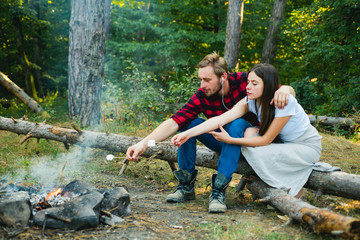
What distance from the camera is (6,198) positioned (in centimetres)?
245

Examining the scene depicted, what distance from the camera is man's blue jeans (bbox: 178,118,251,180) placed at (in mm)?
2990

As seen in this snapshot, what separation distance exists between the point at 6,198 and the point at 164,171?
8.20 feet

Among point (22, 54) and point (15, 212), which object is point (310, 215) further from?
point (22, 54)

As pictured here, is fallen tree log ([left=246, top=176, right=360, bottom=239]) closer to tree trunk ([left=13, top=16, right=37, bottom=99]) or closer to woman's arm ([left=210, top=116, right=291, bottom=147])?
woman's arm ([left=210, top=116, right=291, bottom=147])

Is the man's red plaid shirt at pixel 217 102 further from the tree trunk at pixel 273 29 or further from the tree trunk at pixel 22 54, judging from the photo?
the tree trunk at pixel 22 54

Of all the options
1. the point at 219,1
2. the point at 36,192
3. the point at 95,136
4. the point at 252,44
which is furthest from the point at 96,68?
the point at 252,44

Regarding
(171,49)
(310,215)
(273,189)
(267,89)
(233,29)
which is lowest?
(273,189)

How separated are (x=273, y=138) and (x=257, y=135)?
18cm

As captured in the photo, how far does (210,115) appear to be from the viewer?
352 cm

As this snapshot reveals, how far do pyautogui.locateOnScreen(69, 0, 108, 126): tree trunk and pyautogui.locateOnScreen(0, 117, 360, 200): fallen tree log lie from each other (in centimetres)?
145

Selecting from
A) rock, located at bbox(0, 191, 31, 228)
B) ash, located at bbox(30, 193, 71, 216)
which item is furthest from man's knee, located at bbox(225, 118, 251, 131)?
rock, located at bbox(0, 191, 31, 228)

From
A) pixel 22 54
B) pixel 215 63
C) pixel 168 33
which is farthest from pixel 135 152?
pixel 22 54

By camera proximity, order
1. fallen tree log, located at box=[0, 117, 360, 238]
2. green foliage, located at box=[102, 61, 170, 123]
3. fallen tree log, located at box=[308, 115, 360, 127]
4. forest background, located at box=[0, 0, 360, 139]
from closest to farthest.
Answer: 1. fallen tree log, located at box=[0, 117, 360, 238]
2. green foliage, located at box=[102, 61, 170, 123]
3. fallen tree log, located at box=[308, 115, 360, 127]
4. forest background, located at box=[0, 0, 360, 139]

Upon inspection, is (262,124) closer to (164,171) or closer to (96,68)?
(164,171)
